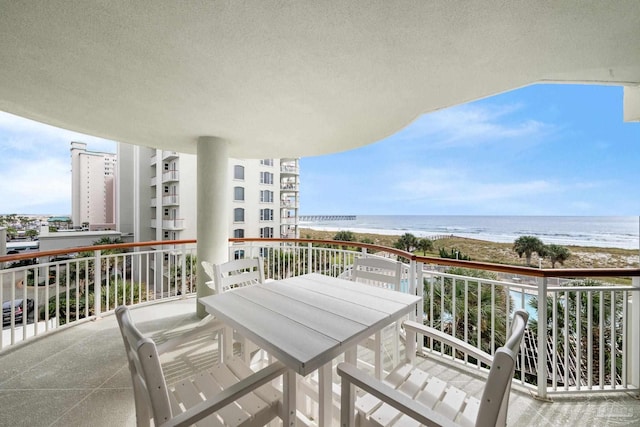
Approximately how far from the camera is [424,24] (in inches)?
56.2

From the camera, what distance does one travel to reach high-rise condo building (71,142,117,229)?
19984 millimetres

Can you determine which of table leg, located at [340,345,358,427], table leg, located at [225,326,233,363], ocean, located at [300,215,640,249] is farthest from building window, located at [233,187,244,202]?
table leg, located at [340,345,358,427]

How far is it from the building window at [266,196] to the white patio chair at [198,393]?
62.1ft

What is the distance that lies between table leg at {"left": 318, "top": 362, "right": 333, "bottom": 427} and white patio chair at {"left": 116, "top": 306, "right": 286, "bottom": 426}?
199 mm

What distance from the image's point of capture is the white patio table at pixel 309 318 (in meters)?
1.08

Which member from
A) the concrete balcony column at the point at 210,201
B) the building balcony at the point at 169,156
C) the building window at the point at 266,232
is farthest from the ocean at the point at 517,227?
the concrete balcony column at the point at 210,201

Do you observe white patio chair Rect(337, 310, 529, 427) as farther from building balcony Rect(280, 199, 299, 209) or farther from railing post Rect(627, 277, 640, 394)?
building balcony Rect(280, 199, 299, 209)

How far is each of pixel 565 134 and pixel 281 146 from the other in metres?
33.4

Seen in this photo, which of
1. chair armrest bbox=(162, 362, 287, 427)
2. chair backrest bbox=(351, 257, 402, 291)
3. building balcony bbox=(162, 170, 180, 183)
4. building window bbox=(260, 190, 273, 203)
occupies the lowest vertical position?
chair armrest bbox=(162, 362, 287, 427)

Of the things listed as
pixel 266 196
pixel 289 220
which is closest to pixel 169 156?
pixel 266 196

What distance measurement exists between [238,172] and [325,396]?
725 inches

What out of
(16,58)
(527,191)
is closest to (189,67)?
(16,58)

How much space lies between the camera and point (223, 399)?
0.90 meters

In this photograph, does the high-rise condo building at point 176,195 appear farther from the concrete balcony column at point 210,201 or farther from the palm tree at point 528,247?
the palm tree at point 528,247
